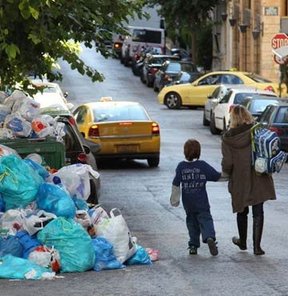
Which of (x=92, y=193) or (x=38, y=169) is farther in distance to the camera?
(x=92, y=193)

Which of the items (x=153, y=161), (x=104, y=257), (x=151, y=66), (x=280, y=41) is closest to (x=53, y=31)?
(x=104, y=257)

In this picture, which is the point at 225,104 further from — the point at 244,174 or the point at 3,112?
the point at 244,174

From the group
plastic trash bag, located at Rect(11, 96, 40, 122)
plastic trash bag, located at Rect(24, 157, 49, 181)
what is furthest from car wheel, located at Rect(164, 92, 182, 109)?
plastic trash bag, located at Rect(24, 157, 49, 181)

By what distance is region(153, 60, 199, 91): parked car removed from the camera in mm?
49231

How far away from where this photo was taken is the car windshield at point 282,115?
26064 millimetres

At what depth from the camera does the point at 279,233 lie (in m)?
14.4

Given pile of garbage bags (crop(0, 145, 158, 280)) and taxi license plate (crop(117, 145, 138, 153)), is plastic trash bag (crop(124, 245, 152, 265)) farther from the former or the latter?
taxi license plate (crop(117, 145, 138, 153))

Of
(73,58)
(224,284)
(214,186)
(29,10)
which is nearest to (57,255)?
(224,284)

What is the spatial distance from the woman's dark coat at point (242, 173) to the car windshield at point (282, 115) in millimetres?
13745

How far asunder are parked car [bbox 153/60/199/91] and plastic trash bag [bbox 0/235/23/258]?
37.1m

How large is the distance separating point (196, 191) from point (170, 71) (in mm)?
37986

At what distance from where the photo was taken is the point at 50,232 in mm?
11336

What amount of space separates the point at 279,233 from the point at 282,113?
12058mm

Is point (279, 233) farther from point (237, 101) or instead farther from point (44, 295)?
point (237, 101)
